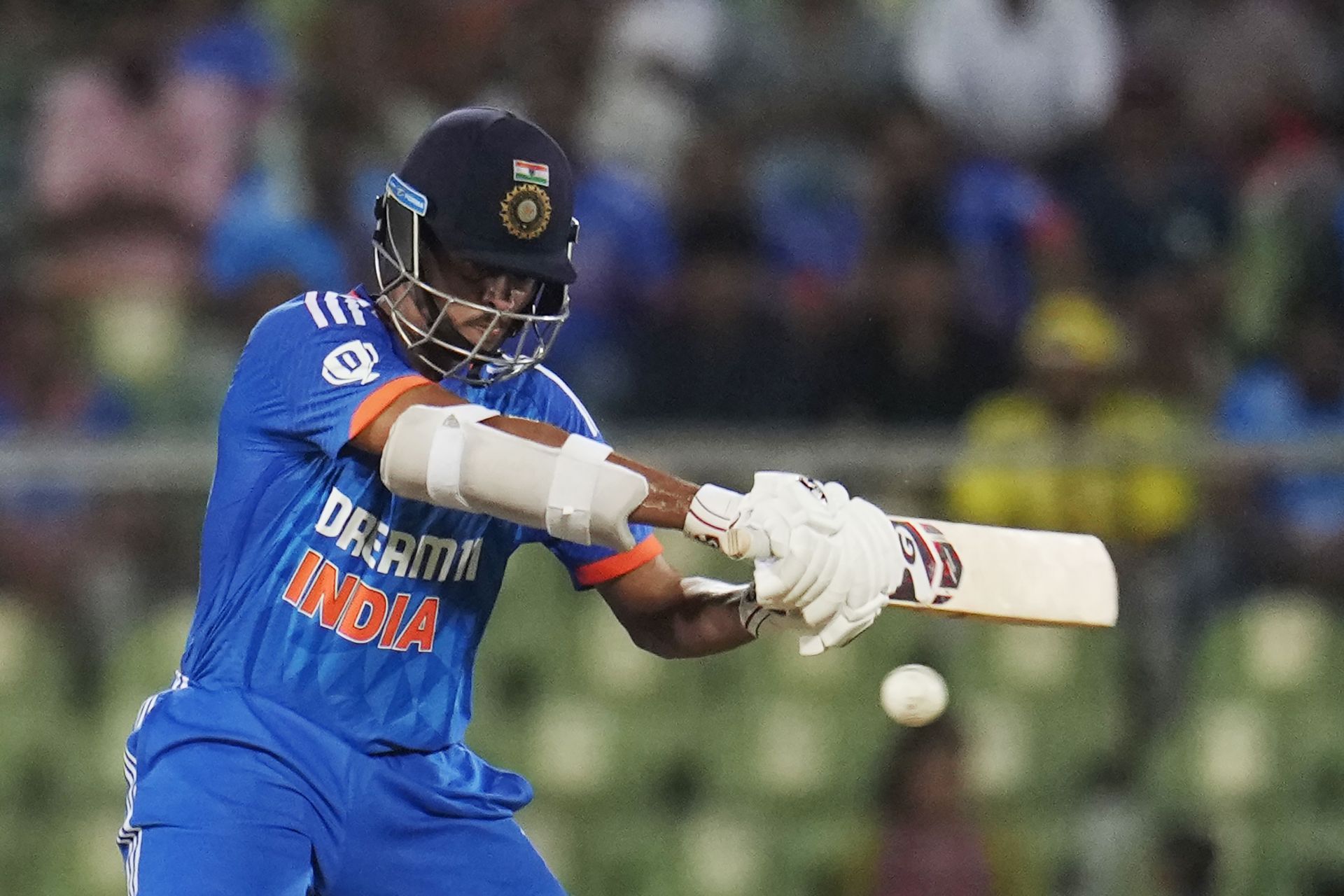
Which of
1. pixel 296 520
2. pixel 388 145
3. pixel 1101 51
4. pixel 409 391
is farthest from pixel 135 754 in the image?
pixel 1101 51

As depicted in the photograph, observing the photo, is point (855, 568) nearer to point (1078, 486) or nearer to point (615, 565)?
point (615, 565)

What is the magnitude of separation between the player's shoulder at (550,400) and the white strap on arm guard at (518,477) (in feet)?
2.02

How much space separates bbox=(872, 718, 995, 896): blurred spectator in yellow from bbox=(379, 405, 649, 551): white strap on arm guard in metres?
3.21

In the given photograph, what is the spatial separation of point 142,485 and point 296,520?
289 cm

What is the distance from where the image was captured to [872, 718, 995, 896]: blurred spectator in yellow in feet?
21.2

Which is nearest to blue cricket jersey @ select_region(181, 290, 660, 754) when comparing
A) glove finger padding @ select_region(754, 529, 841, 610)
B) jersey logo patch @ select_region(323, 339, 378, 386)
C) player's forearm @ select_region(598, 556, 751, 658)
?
jersey logo patch @ select_region(323, 339, 378, 386)

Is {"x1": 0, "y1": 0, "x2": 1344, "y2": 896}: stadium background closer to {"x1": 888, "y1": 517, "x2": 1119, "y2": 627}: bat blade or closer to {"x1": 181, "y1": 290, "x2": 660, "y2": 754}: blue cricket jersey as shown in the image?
{"x1": 888, "y1": 517, "x2": 1119, "y2": 627}: bat blade

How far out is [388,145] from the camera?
8445mm

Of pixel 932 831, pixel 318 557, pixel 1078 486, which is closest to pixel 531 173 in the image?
pixel 318 557

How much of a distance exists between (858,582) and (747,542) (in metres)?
0.21

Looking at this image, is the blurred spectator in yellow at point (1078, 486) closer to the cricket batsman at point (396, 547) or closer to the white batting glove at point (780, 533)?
the cricket batsman at point (396, 547)

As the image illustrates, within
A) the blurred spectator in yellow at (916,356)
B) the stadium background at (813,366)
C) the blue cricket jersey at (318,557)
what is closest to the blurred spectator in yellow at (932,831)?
the stadium background at (813,366)

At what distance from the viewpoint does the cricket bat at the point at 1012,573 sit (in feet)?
12.6

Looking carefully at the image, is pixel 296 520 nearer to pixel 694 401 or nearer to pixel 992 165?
pixel 694 401
